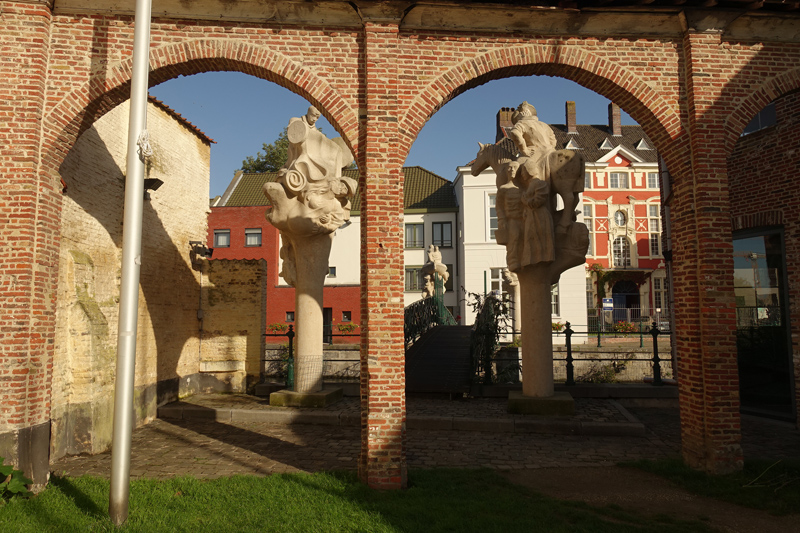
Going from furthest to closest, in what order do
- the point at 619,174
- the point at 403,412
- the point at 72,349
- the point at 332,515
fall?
the point at 619,174 → the point at 72,349 → the point at 403,412 → the point at 332,515

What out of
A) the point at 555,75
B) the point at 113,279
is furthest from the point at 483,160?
the point at 113,279

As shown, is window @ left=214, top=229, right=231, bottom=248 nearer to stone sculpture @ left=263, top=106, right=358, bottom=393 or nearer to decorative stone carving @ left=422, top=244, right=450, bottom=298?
decorative stone carving @ left=422, top=244, right=450, bottom=298

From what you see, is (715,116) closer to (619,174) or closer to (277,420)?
(277,420)

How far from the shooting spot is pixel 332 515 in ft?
16.5

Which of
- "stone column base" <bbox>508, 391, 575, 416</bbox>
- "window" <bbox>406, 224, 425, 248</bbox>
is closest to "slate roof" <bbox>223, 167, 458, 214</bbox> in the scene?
"window" <bbox>406, 224, 425, 248</bbox>

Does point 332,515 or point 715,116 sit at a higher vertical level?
point 715,116

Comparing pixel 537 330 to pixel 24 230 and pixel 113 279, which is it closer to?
pixel 113 279

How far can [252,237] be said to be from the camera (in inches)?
1051

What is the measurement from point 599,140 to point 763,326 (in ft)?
83.1

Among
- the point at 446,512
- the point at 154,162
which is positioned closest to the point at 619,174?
the point at 154,162

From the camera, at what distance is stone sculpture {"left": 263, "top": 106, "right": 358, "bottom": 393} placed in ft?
32.0

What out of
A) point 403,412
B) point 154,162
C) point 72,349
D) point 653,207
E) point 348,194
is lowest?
point 403,412

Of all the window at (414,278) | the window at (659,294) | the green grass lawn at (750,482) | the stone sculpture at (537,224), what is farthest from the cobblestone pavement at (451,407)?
the window at (659,294)

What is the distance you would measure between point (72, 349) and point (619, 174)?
29091 millimetres
